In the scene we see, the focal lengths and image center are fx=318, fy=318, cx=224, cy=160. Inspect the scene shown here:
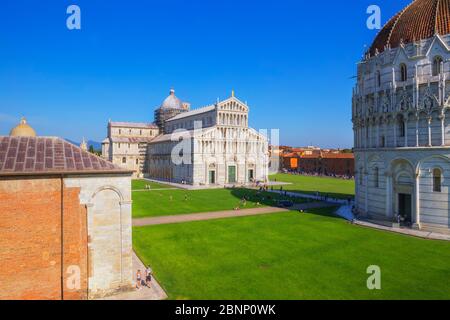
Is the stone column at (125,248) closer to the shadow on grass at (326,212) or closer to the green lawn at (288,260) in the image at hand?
the green lawn at (288,260)

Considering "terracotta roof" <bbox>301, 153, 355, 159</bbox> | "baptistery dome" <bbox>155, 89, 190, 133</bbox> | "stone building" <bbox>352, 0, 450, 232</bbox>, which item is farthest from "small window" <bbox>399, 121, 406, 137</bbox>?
"baptistery dome" <bbox>155, 89, 190, 133</bbox>

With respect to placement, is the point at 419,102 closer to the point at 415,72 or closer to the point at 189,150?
the point at 415,72

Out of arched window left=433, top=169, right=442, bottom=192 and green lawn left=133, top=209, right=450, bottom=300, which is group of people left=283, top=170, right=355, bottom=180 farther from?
green lawn left=133, top=209, right=450, bottom=300

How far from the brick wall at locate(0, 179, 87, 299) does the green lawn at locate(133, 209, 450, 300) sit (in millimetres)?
4862

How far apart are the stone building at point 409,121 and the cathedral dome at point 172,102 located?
236ft

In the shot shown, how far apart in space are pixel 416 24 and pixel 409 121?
996 centimetres

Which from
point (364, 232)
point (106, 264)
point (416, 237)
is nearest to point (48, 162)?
point (106, 264)

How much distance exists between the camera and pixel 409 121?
29.2 metres

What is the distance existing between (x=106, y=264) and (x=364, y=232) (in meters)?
21.5

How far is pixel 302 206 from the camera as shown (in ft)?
134

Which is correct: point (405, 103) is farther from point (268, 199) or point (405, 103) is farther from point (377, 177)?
point (268, 199)

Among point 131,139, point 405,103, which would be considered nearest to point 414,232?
point 405,103
